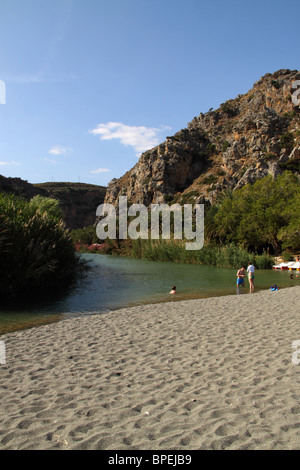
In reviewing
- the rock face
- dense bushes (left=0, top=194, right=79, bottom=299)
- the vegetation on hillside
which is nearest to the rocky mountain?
the rock face

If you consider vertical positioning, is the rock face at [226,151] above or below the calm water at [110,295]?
above

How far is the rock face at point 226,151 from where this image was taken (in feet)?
241

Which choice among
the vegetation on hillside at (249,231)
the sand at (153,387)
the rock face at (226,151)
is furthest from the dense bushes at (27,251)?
the rock face at (226,151)

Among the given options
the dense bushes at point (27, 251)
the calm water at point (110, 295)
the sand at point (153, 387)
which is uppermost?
the dense bushes at point (27, 251)

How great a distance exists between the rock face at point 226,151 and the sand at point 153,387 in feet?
201

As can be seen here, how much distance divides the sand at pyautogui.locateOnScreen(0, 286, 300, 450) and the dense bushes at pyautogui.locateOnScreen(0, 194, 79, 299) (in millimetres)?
8230

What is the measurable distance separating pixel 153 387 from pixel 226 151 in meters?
85.8

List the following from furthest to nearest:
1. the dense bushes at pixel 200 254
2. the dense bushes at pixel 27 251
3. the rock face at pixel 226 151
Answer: the rock face at pixel 226 151 → the dense bushes at pixel 200 254 → the dense bushes at pixel 27 251

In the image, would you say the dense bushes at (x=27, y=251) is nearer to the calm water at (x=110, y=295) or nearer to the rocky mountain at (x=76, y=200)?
the calm water at (x=110, y=295)

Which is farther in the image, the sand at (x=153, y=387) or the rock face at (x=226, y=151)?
the rock face at (x=226, y=151)

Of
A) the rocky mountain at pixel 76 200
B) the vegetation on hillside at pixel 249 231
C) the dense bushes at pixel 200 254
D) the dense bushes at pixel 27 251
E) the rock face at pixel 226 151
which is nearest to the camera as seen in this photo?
the dense bushes at pixel 27 251
